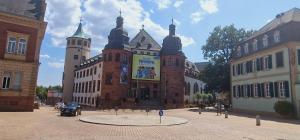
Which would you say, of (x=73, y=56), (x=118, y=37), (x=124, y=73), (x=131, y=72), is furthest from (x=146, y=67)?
A: (x=73, y=56)

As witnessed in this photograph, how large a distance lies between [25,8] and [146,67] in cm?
2967

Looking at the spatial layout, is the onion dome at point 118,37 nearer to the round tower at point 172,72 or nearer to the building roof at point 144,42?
the building roof at point 144,42

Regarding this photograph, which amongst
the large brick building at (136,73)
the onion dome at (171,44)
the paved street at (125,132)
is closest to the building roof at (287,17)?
the paved street at (125,132)

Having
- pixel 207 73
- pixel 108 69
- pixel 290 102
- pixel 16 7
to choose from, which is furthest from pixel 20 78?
pixel 207 73

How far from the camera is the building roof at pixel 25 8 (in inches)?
1224

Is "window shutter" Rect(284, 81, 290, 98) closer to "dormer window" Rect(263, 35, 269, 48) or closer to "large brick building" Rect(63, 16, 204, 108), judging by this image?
"dormer window" Rect(263, 35, 269, 48)

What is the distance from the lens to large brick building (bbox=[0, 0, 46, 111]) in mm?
29641

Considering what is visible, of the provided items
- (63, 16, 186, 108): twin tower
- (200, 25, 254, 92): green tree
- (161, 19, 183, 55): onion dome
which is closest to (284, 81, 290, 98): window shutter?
(200, 25, 254, 92): green tree

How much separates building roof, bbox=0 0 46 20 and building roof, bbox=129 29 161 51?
3061 centimetres

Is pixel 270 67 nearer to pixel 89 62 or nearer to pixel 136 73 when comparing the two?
pixel 136 73

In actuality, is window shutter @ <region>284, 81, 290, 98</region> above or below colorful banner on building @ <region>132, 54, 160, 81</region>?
below

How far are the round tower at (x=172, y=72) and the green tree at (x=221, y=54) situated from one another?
8.13 m

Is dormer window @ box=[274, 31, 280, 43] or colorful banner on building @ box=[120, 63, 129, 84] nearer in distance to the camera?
dormer window @ box=[274, 31, 280, 43]

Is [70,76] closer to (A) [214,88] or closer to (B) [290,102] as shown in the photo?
(A) [214,88]
